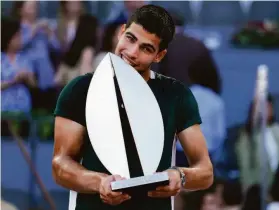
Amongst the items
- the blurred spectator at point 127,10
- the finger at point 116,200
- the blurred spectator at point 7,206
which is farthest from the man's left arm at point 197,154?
the blurred spectator at point 127,10

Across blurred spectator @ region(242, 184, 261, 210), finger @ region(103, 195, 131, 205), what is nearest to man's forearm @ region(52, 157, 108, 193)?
finger @ region(103, 195, 131, 205)

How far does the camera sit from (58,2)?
6824 millimetres

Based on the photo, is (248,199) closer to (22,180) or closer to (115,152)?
(22,180)

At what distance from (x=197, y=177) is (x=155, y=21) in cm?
47

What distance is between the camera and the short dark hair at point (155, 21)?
248cm

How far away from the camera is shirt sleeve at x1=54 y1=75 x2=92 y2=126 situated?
8.05ft

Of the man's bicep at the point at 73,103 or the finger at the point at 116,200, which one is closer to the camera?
the finger at the point at 116,200

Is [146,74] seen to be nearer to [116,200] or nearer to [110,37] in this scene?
[116,200]

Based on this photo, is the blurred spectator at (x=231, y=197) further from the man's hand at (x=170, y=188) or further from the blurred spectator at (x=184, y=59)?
the man's hand at (x=170, y=188)

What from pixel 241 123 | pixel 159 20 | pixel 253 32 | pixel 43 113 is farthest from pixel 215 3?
pixel 159 20

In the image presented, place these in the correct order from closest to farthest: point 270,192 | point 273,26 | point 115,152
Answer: point 115,152 < point 270,192 < point 273,26

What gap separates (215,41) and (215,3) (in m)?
0.57

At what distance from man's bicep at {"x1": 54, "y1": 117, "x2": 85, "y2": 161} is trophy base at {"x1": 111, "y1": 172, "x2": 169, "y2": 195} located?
10.0 inches

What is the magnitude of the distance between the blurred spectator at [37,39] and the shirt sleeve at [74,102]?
3861mm
